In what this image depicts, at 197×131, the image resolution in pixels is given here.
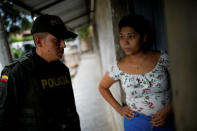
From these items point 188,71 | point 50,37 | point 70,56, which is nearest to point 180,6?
point 188,71

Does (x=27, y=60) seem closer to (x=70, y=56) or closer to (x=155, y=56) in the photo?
(x=155, y=56)

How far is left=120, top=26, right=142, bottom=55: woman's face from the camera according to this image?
139cm

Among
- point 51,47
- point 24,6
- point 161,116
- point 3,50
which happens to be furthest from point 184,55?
point 24,6

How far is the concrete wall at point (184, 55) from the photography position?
568mm

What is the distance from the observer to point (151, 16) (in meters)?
1.80

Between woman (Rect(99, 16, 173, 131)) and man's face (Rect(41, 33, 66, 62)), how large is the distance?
0.59 metres

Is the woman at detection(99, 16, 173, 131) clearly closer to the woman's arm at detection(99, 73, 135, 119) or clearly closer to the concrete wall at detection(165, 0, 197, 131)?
the woman's arm at detection(99, 73, 135, 119)

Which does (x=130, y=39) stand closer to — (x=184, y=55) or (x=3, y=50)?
(x=184, y=55)

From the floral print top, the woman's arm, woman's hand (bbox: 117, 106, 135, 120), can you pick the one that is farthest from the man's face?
woman's hand (bbox: 117, 106, 135, 120)

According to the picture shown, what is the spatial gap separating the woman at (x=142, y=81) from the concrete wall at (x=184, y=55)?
679 millimetres

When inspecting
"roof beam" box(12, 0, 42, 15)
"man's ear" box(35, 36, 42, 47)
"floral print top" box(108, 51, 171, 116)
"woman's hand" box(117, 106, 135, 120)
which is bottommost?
"woman's hand" box(117, 106, 135, 120)

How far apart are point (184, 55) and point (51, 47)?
1153 mm

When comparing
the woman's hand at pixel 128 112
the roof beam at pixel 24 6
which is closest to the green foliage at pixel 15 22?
the roof beam at pixel 24 6

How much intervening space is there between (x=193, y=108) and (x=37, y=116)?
46.4 inches
